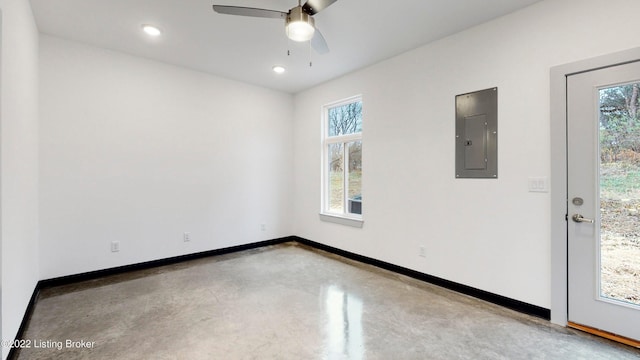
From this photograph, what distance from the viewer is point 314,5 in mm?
2045

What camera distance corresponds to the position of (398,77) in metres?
3.51

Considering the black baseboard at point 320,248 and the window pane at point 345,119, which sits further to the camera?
the window pane at point 345,119

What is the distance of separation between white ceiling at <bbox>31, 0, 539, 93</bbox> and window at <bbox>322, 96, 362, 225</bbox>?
783mm

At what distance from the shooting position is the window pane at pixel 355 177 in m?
4.21

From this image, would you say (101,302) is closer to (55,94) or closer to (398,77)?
(55,94)

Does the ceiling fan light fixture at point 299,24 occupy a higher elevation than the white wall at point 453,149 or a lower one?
higher

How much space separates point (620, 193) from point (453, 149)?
1.28m

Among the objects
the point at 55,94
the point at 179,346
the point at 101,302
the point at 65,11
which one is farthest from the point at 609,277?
the point at 55,94

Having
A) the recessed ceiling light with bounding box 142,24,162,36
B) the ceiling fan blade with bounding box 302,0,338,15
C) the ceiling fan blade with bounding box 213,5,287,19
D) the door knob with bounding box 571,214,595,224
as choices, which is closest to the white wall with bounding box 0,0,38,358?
the recessed ceiling light with bounding box 142,24,162,36

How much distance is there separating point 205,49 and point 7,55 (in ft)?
6.12

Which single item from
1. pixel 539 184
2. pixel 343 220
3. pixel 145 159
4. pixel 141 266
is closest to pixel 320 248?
pixel 343 220

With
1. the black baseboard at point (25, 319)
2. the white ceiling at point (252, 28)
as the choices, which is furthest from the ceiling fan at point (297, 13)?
the black baseboard at point (25, 319)

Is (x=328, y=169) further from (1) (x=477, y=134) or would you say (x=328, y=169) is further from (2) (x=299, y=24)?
(2) (x=299, y=24)

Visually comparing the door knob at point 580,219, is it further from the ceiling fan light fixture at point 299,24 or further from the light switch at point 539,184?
the ceiling fan light fixture at point 299,24
